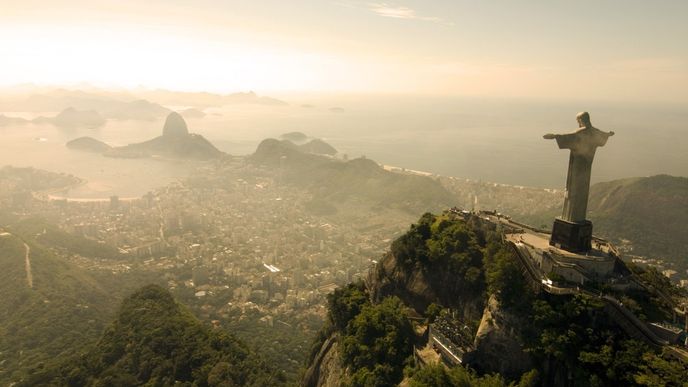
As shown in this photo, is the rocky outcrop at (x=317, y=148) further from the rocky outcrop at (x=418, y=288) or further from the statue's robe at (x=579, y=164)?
the statue's robe at (x=579, y=164)

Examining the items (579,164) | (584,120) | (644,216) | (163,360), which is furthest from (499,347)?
(644,216)

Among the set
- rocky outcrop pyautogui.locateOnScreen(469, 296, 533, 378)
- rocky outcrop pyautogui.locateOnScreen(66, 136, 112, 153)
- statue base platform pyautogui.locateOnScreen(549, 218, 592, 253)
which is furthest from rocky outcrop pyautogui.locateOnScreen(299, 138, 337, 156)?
rocky outcrop pyautogui.locateOnScreen(469, 296, 533, 378)

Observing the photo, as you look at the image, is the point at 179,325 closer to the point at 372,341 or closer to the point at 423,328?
the point at 372,341

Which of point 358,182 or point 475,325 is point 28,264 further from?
point 358,182

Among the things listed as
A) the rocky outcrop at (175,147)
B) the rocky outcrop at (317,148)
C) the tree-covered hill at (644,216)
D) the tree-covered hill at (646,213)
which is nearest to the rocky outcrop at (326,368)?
the tree-covered hill at (644,216)

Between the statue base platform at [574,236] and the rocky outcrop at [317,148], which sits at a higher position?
the statue base platform at [574,236]

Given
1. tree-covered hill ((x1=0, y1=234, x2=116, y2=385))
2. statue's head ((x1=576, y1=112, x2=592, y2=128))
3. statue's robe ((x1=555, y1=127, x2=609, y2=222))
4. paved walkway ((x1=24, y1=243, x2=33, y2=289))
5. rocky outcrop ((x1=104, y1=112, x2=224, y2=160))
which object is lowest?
tree-covered hill ((x1=0, y1=234, x2=116, y2=385))

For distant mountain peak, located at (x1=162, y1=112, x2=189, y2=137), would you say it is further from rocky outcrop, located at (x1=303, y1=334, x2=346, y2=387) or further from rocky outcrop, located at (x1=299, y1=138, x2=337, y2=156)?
rocky outcrop, located at (x1=303, y1=334, x2=346, y2=387)
